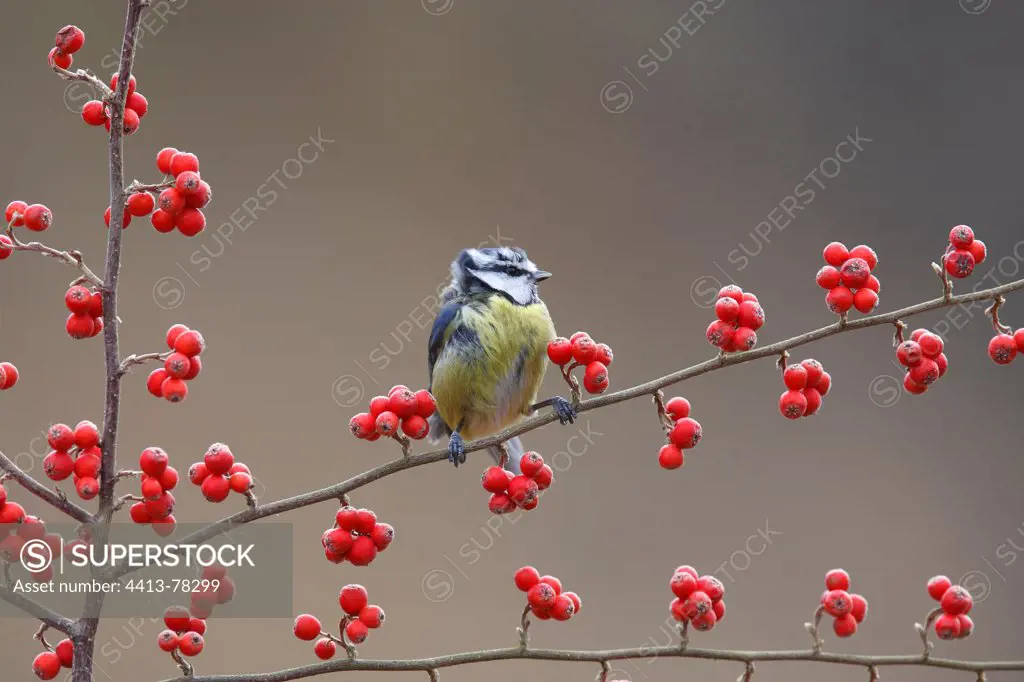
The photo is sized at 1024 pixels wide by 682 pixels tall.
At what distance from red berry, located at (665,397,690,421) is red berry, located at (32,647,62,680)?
0.61m

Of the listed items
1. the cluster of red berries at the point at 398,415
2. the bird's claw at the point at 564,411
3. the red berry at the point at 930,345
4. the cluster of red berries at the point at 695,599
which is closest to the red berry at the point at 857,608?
the cluster of red berries at the point at 695,599

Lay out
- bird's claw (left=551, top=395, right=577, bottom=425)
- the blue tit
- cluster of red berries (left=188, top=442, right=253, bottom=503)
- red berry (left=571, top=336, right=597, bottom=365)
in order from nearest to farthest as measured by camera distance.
→ cluster of red berries (left=188, top=442, right=253, bottom=503), red berry (left=571, top=336, right=597, bottom=365), bird's claw (left=551, top=395, right=577, bottom=425), the blue tit

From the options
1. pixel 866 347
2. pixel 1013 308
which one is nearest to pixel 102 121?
pixel 866 347

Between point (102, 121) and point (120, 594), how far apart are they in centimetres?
41

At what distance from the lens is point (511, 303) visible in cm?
158

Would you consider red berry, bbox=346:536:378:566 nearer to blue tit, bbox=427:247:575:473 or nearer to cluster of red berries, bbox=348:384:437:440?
cluster of red berries, bbox=348:384:437:440

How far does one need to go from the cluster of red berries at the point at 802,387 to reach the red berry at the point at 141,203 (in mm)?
589

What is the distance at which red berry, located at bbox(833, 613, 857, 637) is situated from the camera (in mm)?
950

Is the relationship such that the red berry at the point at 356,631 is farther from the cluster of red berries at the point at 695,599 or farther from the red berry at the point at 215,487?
the cluster of red berries at the point at 695,599

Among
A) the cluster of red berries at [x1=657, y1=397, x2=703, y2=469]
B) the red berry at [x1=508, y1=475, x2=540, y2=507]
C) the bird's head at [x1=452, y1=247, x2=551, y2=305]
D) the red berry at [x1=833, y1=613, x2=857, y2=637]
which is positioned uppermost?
the bird's head at [x1=452, y1=247, x2=551, y2=305]

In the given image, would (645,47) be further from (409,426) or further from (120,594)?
(120,594)

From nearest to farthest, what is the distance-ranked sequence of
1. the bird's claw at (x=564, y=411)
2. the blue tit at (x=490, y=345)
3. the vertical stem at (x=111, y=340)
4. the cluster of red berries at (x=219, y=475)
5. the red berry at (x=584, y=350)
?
the vertical stem at (x=111, y=340)
the cluster of red berries at (x=219, y=475)
the red berry at (x=584, y=350)
the bird's claw at (x=564, y=411)
the blue tit at (x=490, y=345)

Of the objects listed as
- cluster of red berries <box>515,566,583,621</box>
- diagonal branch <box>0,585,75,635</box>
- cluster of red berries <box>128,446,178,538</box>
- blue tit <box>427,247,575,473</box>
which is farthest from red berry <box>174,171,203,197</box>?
blue tit <box>427,247,575,473</box>

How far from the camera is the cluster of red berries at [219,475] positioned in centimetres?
86
